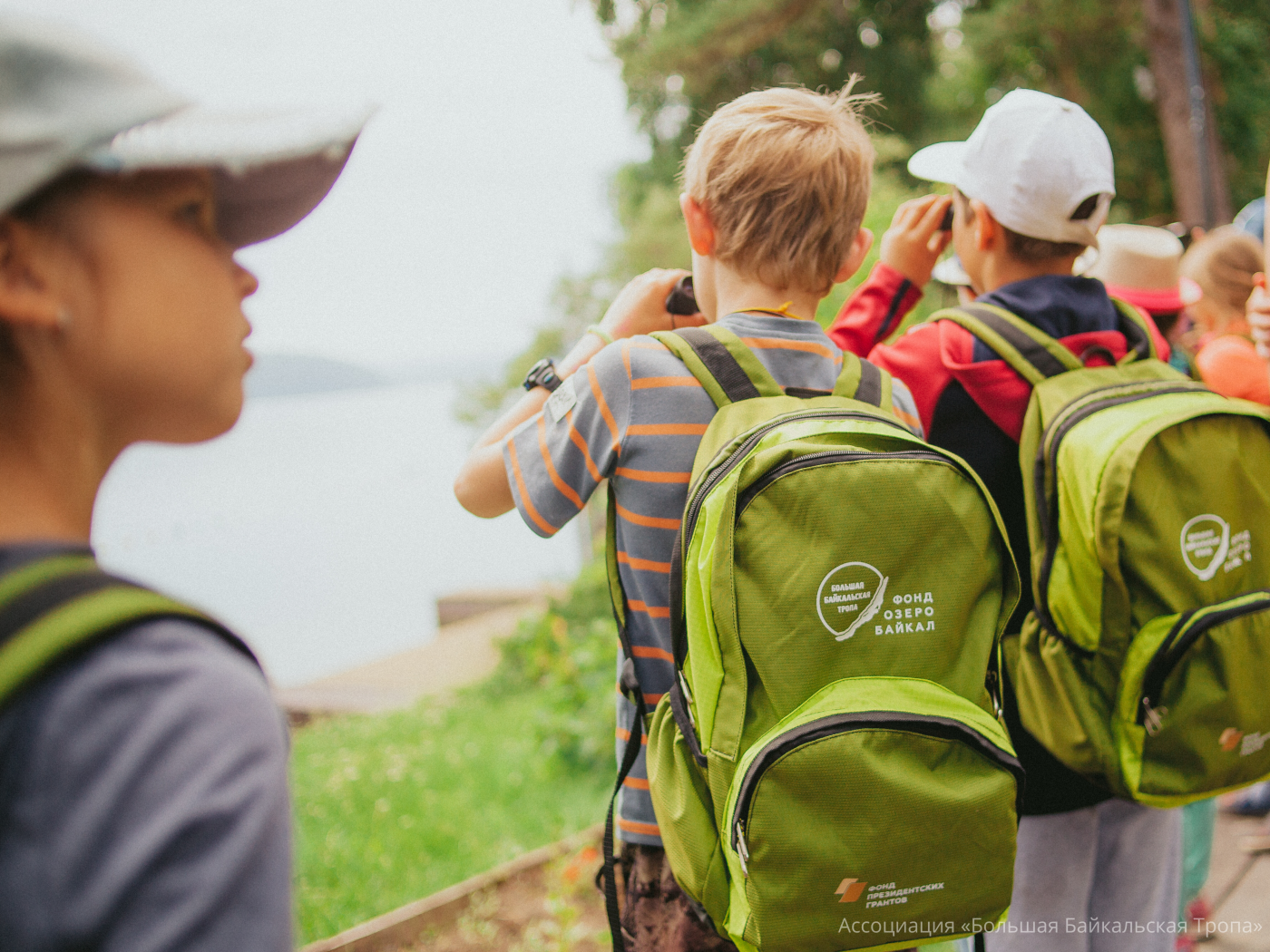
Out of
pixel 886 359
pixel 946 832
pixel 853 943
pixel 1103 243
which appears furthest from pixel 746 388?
pixel 1103 243

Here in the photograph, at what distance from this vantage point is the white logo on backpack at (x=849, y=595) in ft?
3.92

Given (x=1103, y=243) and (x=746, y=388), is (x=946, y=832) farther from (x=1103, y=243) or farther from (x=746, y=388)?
(x=1103, y=243)

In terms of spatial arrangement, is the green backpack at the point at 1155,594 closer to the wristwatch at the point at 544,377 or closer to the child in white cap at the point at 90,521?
the wristwatch at the point at 544,377

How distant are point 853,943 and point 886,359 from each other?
1.02m

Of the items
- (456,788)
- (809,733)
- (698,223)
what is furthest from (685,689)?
(456,788)

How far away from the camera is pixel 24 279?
588 millimetres

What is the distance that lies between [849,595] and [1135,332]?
3.45 ft

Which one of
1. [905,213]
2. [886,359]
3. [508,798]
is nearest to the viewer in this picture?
[886,359]

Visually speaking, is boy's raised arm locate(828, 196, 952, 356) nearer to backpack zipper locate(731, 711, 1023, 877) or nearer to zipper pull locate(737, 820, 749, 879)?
backpack zipper locate(731, 711, 1023, 877)

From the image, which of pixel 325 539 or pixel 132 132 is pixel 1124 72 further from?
pixel 325 539

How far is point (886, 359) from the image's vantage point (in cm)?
171

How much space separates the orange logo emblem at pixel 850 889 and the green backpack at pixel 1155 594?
0.59 m

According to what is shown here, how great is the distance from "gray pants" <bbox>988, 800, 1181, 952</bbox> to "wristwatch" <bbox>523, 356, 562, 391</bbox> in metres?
1.25

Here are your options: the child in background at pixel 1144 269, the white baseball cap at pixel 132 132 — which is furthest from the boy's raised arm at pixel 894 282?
the white baseball cap at pixel 132 132
